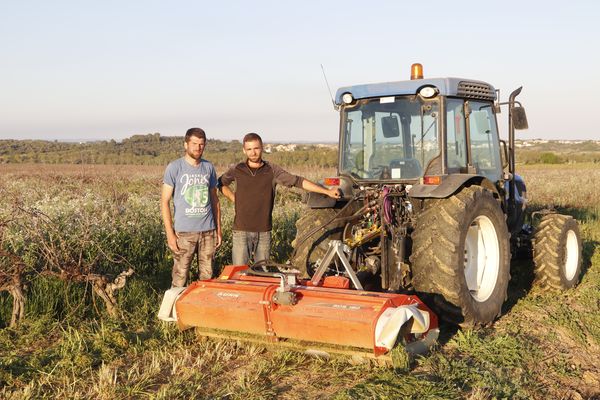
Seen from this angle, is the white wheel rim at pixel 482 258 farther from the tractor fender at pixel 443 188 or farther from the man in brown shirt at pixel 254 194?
the man in brown shirt at pixel 254 194

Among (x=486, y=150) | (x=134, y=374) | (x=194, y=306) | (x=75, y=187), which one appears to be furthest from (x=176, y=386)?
(x=75, y=187)

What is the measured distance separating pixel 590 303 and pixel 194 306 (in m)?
4.08

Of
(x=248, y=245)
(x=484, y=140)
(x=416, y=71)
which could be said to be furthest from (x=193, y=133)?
(x=484, y=140)

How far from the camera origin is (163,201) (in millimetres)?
5289

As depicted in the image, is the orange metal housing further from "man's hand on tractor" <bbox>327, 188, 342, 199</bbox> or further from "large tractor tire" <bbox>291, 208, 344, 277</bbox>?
"man's hand on tractor" <bbox>327, 188, 342, 199</bbox>

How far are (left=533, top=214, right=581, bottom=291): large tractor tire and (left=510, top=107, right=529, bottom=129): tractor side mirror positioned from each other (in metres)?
1.28

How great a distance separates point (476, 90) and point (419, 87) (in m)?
0.77

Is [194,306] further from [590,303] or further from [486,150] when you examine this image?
[590,303]

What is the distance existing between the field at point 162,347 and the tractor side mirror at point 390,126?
76.6 inches

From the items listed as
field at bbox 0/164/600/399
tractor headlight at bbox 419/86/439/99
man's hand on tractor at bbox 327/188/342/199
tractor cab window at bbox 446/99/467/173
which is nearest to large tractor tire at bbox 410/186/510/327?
field at bbox 0/164/600/399

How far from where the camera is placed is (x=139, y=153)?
26.3 meters

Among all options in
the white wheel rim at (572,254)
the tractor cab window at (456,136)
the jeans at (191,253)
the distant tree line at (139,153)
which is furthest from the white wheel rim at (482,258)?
the distant tree line at (139,153)

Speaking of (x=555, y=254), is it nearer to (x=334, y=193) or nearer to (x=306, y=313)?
(x=334, y=193)

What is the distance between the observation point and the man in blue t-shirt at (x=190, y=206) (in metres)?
5.32
